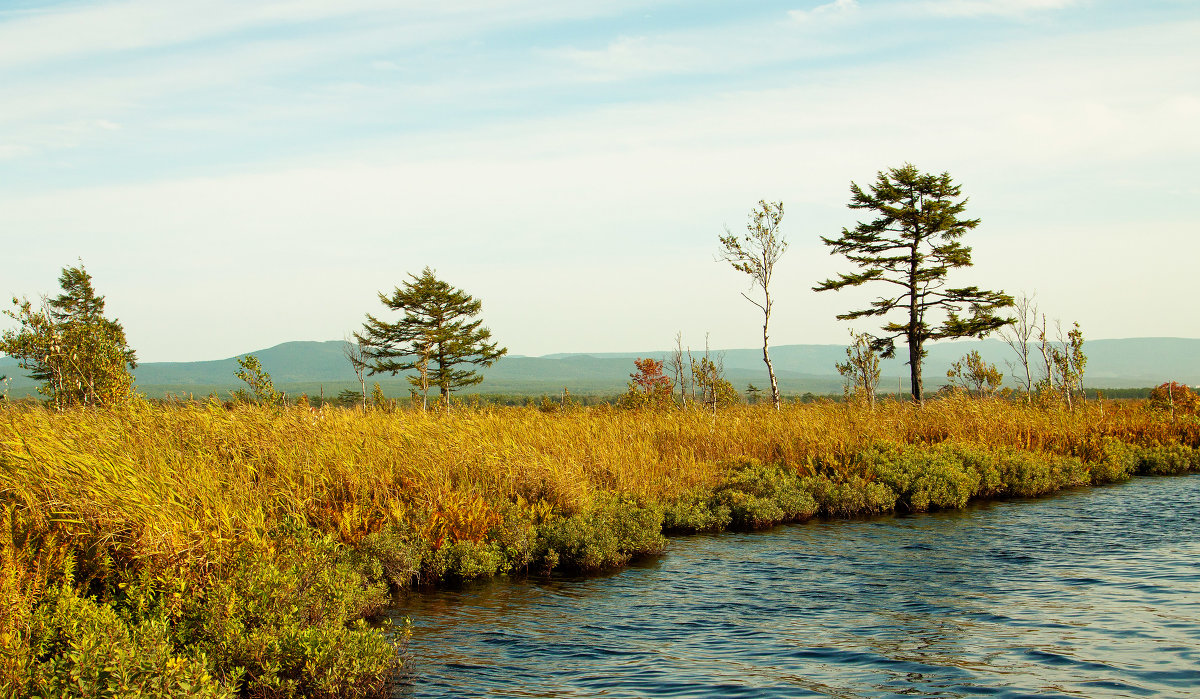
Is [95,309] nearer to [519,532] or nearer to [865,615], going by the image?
[519,532]

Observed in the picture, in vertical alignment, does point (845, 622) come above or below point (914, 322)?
below

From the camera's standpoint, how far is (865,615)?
8.91m

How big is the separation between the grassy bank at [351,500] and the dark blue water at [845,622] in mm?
796

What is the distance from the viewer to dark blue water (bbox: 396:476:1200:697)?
277 inches

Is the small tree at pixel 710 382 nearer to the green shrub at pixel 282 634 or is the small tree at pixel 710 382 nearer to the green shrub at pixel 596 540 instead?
the green shrub at pixel 596 540

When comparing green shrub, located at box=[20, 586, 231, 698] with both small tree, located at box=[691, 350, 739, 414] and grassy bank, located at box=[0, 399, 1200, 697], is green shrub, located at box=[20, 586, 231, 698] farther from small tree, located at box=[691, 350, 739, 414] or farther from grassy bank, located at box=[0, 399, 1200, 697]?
small tree, located at box=[691, 350, 739, 414]

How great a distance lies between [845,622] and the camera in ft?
28.5

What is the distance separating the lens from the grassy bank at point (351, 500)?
6266mm

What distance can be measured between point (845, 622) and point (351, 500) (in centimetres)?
662

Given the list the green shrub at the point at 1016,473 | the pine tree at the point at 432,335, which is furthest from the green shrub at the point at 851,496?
the pine tree at the point at 432,335

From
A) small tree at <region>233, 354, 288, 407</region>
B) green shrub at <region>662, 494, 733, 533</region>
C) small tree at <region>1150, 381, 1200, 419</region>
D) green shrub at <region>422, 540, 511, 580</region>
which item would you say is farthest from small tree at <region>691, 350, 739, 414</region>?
green shrub at <region>422, 540, 511, 580</region>

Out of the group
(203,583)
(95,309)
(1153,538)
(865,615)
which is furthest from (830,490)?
(95,309)

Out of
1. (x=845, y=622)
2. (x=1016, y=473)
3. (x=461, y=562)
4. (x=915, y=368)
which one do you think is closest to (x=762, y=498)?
(x=845, y=622)

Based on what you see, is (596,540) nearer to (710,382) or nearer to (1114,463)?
(1114,463)
